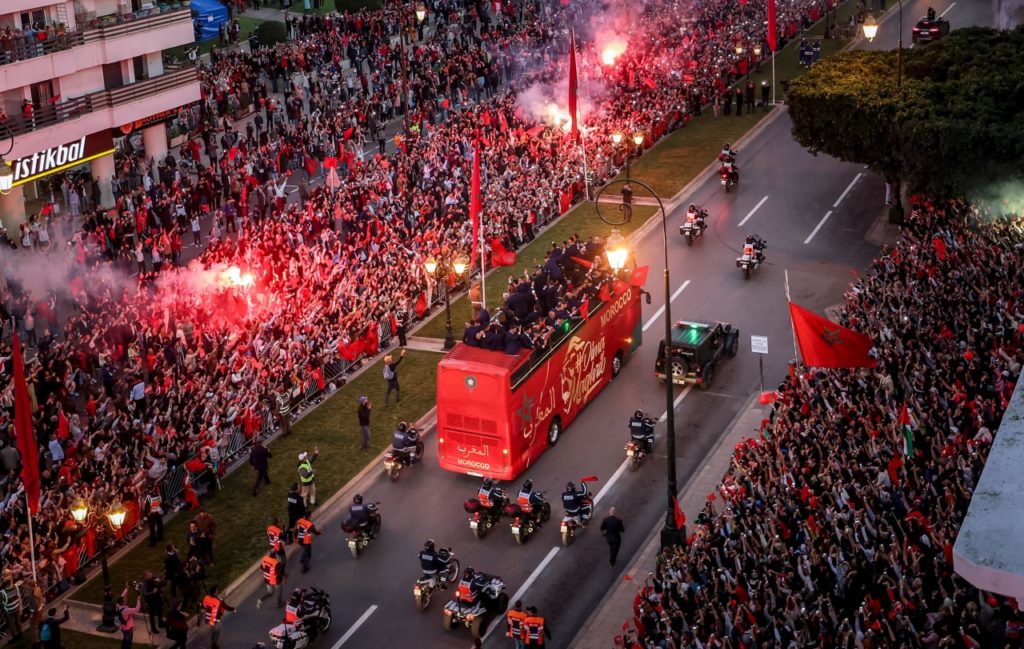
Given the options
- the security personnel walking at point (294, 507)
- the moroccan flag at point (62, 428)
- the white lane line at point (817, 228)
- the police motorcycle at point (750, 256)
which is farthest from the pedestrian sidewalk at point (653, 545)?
the white lane line at point (817, 228)

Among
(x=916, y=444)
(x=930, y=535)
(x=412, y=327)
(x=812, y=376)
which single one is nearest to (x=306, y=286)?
(x=412, y=327)

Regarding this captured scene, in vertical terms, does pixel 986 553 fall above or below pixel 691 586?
above

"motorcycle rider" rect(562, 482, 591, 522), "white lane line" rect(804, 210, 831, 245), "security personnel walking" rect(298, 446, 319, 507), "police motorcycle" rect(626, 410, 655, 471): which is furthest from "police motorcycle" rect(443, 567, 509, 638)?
"white lane line" rect(804, 210, 831, 245)

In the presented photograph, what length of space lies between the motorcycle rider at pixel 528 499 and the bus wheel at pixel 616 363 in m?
8.37

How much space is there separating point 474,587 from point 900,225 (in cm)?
2961

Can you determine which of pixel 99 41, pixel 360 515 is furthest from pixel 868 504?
pixel 99 41

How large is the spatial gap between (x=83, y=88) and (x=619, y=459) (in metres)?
30.4

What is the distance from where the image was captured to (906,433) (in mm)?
30812

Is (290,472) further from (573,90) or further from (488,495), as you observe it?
(573,90)

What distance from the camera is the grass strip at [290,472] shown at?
35062 mm

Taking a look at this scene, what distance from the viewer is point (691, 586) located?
28516 millimetres

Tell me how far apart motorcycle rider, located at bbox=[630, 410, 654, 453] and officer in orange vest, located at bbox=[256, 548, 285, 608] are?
1008 cm

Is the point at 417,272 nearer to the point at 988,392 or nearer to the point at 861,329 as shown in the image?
the point at 861,329

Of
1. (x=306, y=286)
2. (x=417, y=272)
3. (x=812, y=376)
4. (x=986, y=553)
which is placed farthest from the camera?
(x=417, y=272)
